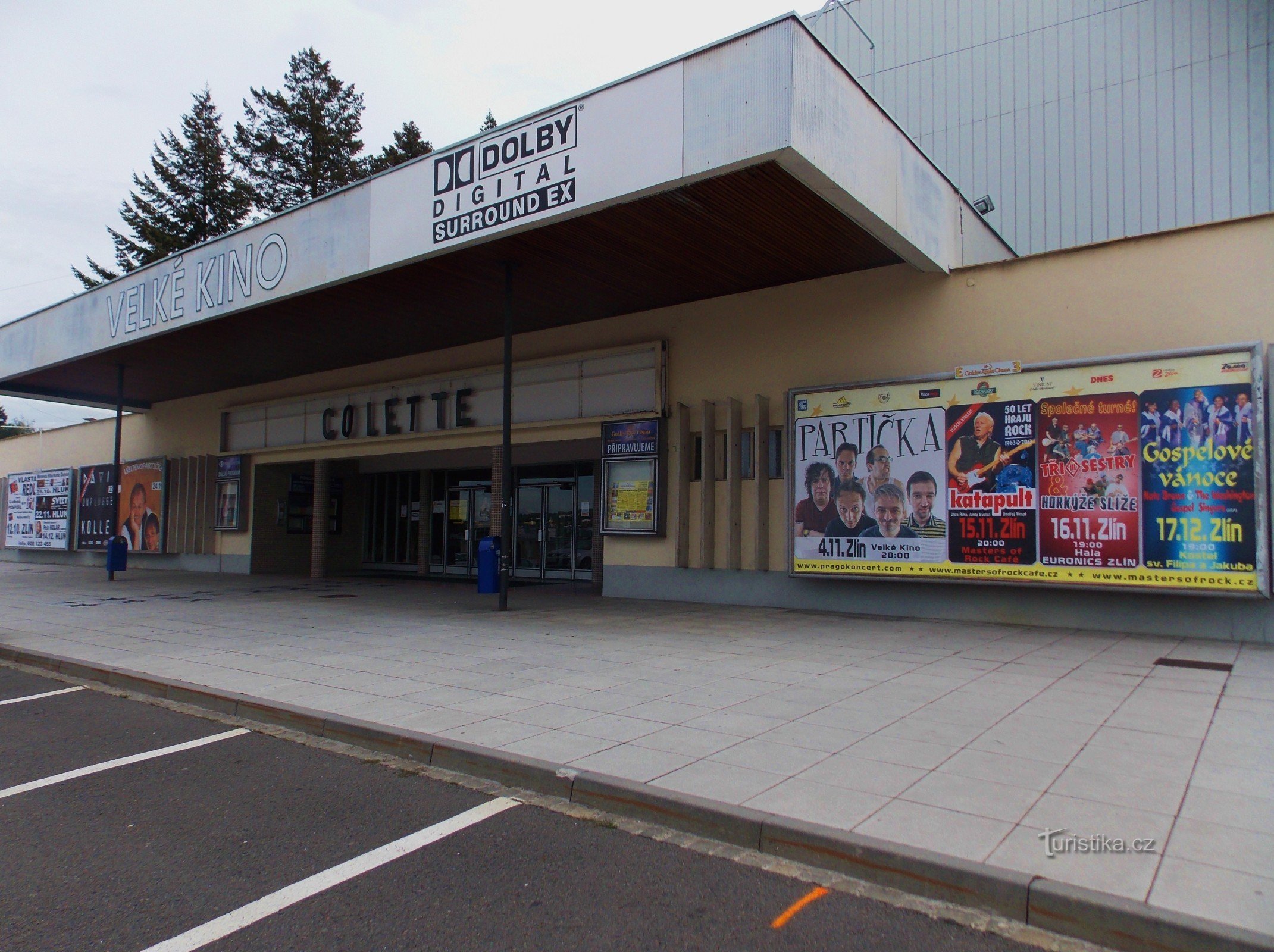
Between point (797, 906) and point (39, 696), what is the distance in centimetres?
774

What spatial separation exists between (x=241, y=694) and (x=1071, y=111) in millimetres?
18704

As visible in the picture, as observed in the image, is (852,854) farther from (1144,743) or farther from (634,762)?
(1144,743)

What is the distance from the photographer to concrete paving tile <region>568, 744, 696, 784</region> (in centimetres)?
495

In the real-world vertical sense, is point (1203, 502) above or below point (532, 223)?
below

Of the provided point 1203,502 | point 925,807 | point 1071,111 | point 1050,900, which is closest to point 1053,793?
point 925,807

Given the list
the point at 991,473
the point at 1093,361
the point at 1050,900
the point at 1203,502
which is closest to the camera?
the point at 1050,900

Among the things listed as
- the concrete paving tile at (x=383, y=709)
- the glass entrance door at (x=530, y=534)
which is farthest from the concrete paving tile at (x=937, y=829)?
the glass entrance door at (x=530, y=534)

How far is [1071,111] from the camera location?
1762 centimetres

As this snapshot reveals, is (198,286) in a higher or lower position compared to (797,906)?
higher

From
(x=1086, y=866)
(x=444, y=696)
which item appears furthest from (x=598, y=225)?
(x=1086, y=866)

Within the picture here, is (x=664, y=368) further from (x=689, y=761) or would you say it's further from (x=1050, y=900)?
(x=1050, y=900)

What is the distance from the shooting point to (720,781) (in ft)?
15.9

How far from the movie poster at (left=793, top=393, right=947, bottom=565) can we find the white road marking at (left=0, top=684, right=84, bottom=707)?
9.34 metres

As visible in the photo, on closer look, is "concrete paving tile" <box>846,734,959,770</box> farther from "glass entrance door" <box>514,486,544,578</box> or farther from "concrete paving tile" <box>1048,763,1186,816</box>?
"glass entrance door" <box>514,486,544,578</box>
